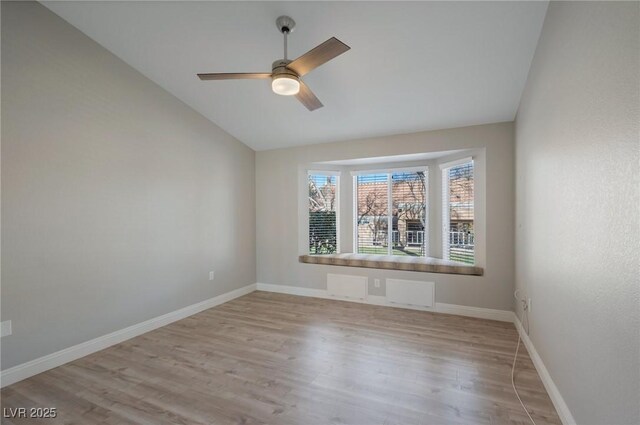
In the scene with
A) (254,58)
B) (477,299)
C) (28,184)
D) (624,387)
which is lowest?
(477,299)

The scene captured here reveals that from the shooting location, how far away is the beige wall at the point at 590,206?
114 cm

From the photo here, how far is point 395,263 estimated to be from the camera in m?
4.16

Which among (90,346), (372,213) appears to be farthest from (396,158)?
(90,346)

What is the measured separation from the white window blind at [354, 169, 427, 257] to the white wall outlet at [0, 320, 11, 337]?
426cm

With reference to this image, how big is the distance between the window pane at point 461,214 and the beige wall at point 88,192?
11.9 ft

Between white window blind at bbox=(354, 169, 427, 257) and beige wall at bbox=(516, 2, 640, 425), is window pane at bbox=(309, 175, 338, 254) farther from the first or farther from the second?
beige wall at bbox=(516, 2, 640, 425)

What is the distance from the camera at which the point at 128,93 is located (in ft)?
10.5

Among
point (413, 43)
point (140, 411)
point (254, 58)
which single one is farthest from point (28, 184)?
point (413, 43)

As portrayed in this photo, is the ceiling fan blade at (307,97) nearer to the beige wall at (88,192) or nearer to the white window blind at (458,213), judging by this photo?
the beige wall at (88,192)

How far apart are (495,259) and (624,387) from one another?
2.61 metres

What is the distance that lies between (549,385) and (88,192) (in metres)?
4.31

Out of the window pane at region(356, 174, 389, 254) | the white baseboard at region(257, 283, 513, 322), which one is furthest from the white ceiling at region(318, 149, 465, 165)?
the white baseboard at region(257, 283, 513, 322)

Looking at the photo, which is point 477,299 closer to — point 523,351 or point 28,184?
point 523,351

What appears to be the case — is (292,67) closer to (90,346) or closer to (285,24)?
(285,24)
